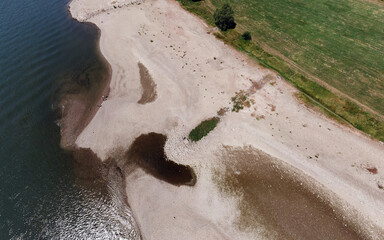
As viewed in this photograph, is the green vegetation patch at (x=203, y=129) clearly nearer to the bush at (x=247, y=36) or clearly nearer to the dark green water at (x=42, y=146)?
the dark green water at (x=42, y=146)

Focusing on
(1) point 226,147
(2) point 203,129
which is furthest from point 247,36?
(1) point 226,147

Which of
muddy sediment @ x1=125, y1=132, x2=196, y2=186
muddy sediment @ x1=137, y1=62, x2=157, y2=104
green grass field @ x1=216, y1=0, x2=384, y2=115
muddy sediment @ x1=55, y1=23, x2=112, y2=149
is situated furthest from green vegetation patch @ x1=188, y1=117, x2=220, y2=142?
green grass field @ x1=216, y1=0, x2=384, y2=115

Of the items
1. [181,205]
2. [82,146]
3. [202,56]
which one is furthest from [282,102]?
[82,146]

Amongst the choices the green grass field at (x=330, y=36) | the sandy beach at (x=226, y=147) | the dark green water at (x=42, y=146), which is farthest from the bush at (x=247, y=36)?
the dark green water at (x=42, y=146)

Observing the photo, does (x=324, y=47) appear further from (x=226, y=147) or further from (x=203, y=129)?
(x=203, y=129)

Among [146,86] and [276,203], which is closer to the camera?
[276,203]
